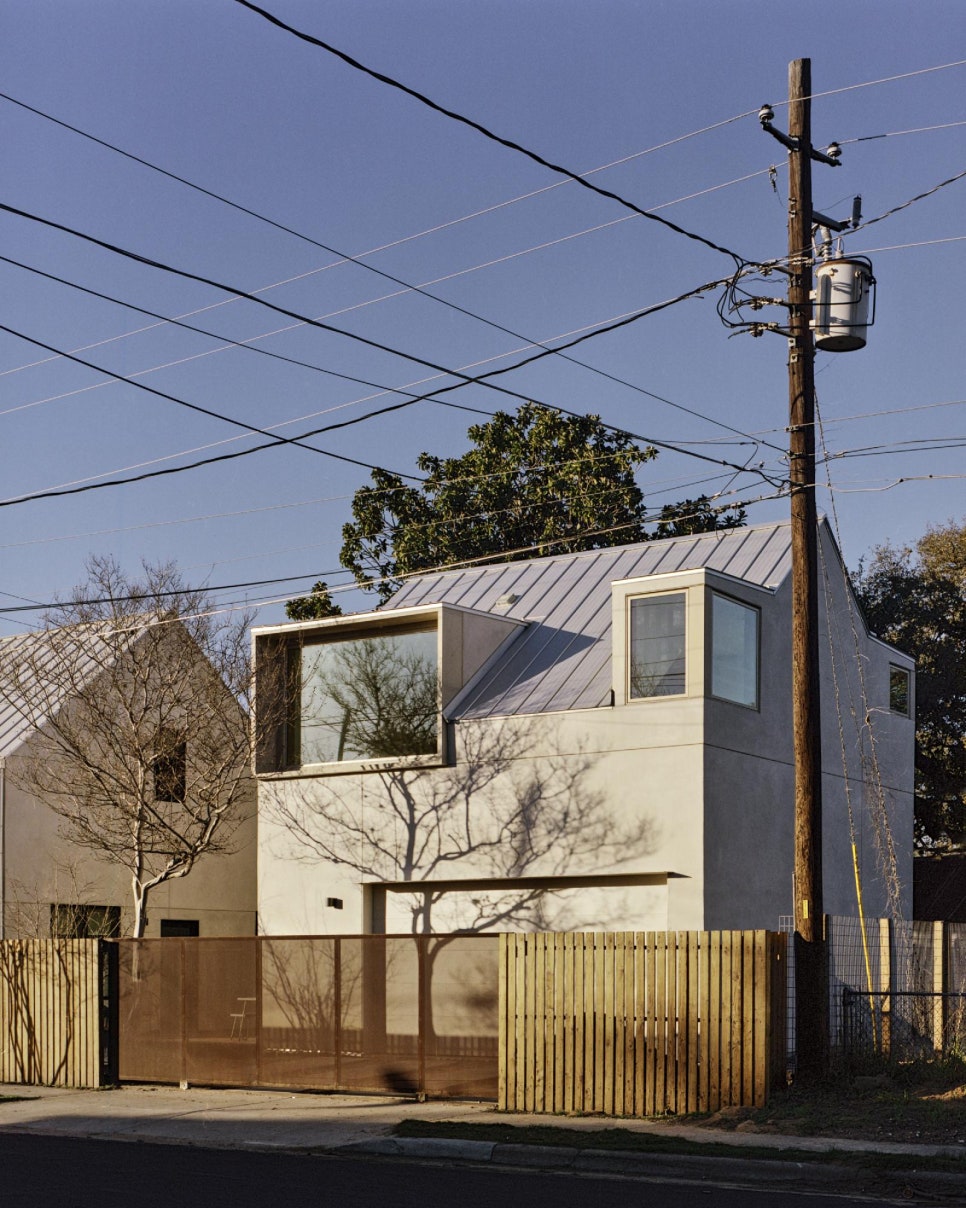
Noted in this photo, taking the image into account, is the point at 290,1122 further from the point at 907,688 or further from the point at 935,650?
the point at 935,650

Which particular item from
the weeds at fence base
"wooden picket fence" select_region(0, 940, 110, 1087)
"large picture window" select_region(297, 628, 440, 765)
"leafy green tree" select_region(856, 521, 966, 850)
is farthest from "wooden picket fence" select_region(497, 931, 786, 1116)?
"leafy green tree" select_region(856, 521, 966, 850)

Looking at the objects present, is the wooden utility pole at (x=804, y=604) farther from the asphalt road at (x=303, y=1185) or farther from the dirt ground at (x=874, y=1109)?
the asphalt road at (x=303, y=1185)

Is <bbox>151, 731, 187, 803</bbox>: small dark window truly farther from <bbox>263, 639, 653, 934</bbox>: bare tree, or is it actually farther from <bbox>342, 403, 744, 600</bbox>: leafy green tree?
<bbox>342, 403, 744, 600</bbox>: leafy green tree

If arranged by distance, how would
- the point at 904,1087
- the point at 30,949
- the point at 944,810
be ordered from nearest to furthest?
the point at 904,1087, the point at 30,949, the point at 944,810

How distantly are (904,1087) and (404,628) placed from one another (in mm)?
12127

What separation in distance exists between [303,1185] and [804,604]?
8.80 m

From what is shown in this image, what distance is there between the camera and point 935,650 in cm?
4194

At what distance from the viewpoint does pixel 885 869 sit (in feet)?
89.2

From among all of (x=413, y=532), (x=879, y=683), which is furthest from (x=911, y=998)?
(x=413, y=532)

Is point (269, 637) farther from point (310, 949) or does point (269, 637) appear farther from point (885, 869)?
point (885, 869)

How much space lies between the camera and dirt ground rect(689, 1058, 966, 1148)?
583 inches

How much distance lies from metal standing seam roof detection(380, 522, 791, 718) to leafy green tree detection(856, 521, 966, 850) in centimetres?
1506

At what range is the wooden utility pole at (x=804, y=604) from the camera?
17.4 m

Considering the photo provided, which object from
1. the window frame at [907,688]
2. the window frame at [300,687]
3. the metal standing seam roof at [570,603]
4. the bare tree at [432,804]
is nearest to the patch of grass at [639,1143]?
the bare tree at [432,804]
